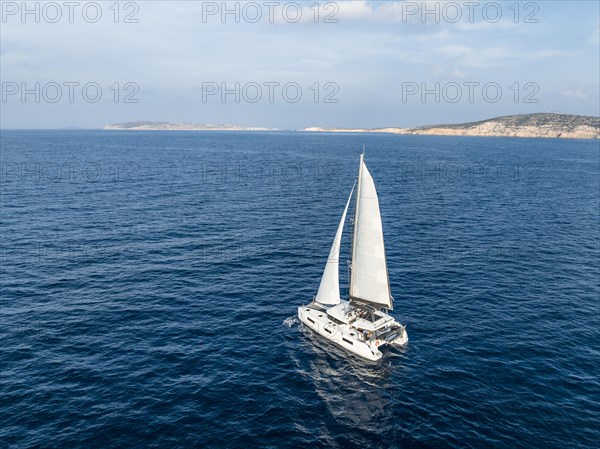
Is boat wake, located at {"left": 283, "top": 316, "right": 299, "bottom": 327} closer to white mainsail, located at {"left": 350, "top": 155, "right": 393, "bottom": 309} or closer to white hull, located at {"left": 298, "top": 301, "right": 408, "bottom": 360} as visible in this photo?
white hull, located at {"left": 298, "top": 301, "right": 408, "bottom": 360}

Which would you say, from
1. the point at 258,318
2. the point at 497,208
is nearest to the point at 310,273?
the point at 258,318

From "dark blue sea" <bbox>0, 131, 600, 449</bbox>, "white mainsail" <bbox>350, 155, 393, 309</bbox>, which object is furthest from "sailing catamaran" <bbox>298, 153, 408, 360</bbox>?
"dark blue sea" <bbox>0, 131, 600, 449</bbox>

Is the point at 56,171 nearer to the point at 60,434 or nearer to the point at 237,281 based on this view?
the point at 237,281

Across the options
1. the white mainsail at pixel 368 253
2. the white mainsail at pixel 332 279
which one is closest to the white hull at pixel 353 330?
the white mainsail at pixel 332 279

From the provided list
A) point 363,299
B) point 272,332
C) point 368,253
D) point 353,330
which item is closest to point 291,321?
point 272,332

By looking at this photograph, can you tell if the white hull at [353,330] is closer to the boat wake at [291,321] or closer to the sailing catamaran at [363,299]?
the sailing catamaran at [363,299]

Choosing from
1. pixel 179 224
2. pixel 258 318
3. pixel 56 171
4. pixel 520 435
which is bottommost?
pixel 520 435
